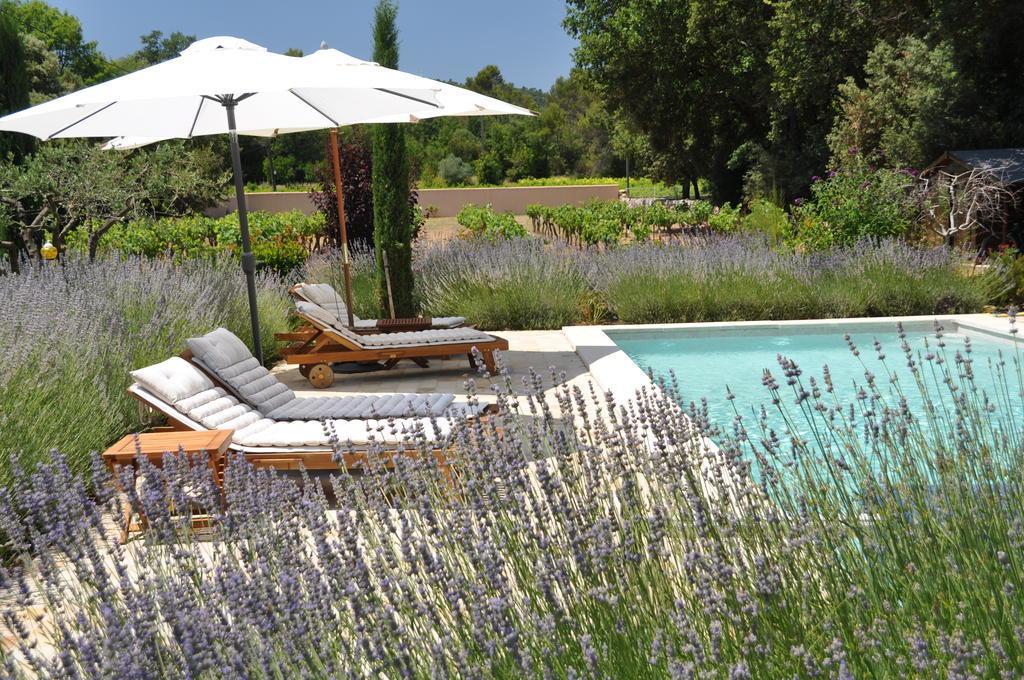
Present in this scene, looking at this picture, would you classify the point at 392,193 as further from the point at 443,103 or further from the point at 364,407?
the point at 364,407

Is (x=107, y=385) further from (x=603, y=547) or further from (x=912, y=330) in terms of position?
(x=912, y=330)

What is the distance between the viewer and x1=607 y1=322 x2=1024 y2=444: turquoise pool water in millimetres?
7445

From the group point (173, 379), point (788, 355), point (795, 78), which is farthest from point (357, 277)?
point (795, 78)

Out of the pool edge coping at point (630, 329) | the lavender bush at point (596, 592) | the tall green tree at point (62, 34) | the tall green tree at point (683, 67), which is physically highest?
the tall green tree at point (62, 34)

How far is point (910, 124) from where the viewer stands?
21219 millimetres

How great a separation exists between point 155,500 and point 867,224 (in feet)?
35.7

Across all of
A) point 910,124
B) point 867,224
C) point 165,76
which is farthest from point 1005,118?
point 165,76

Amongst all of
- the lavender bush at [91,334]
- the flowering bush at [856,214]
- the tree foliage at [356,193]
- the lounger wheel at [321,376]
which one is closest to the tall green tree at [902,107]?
the flowering bush at [856,214]

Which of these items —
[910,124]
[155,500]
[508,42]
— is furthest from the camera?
[508,42]

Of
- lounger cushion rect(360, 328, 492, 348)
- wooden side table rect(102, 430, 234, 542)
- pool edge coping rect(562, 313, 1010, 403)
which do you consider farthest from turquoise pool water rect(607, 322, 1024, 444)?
wooden side table rect(102, 430, 234, 542)

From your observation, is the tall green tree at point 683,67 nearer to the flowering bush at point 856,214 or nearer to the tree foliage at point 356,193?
the flowering bush at point 856,214

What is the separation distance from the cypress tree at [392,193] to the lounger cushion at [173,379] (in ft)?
15.8

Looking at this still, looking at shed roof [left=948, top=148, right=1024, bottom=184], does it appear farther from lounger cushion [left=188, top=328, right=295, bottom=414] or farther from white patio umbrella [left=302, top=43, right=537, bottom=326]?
Answer: lounger cushion [left=188, top=328, right=295, bottom=414]

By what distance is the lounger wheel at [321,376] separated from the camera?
7664mm
